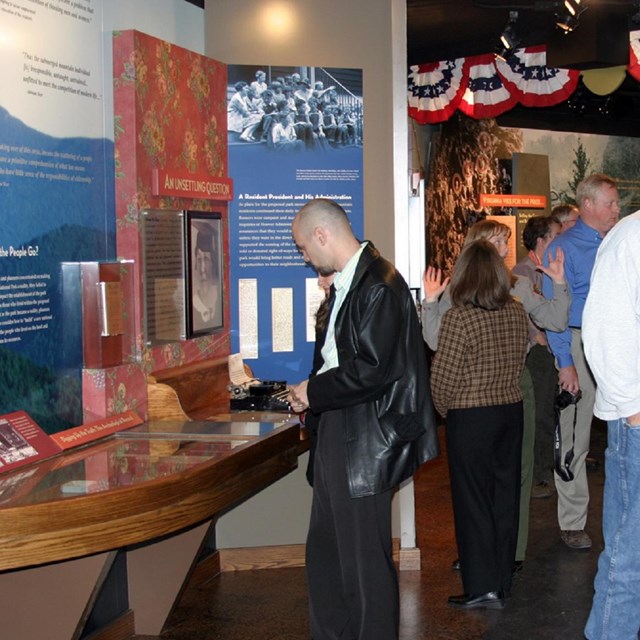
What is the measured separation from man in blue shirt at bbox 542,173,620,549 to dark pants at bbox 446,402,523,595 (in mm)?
989

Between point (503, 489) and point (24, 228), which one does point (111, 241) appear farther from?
point (503, 489)

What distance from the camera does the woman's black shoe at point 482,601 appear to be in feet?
14.6

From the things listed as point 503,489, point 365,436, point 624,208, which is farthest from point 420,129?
point 365,436

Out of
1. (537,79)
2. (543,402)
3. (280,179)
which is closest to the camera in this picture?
(280,179)

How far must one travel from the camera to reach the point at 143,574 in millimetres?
4141

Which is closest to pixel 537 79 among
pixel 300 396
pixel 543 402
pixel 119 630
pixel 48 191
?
pixel 543 402

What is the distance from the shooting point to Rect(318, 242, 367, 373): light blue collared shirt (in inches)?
143

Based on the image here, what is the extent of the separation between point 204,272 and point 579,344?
204 cm

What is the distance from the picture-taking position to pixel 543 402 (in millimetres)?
6527

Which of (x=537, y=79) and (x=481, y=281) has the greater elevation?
(x=537, y=79)

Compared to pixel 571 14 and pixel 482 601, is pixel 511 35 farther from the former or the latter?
pixel 482 601

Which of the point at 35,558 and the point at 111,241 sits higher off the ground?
the point at 111,241

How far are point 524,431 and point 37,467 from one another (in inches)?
94.9

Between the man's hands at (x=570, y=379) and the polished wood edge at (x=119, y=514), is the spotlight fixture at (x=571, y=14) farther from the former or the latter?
the polished wood edge at (x=119, y=514)
